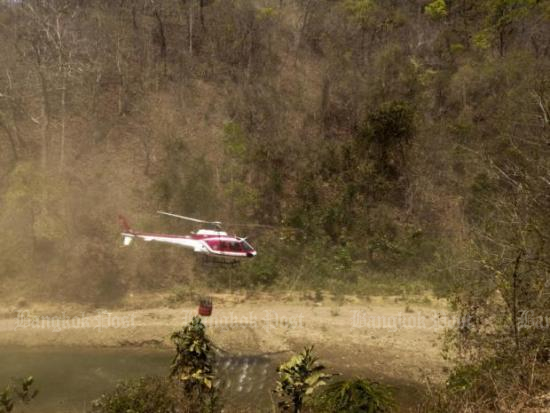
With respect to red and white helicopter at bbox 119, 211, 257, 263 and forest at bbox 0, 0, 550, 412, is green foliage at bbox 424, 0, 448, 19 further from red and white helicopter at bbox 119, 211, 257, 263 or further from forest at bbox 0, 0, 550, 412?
red and white helicopter at bbox 119, 211, 257, 263

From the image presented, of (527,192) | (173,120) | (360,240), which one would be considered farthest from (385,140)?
(527,192)

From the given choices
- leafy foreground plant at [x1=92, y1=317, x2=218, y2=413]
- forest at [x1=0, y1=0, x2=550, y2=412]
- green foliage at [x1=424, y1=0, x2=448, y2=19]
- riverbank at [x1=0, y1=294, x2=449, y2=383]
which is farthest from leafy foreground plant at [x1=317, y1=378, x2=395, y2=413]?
green foliage at [x1=424, y1=0, x2=448, y2=19]

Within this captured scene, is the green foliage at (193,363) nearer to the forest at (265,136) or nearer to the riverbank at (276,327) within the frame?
the riverbank at (276,327)

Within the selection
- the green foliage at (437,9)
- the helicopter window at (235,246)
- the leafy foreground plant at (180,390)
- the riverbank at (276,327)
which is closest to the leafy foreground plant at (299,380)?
the leafy foreground plant at (180,390)

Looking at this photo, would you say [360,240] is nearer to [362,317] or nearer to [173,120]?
[362,317]

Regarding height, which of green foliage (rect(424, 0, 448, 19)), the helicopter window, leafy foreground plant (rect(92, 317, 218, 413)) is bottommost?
leafy foreground plant (rect(92, 317, 218, 413))

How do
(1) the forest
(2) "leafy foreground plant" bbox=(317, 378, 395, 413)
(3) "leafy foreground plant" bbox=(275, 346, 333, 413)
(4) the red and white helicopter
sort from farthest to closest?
(1) the forest < (4) the red and white helicopter < (3) "leafy foreground plant" bbox=(275, 346, 333, 413) < (2) "leafy foreground plant" bbox=(317, 378, 395, 413)

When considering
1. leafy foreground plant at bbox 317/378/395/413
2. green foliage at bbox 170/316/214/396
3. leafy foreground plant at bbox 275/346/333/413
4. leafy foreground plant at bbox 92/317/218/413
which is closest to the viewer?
leafy foreground plant at bbox 317/378/395/413
